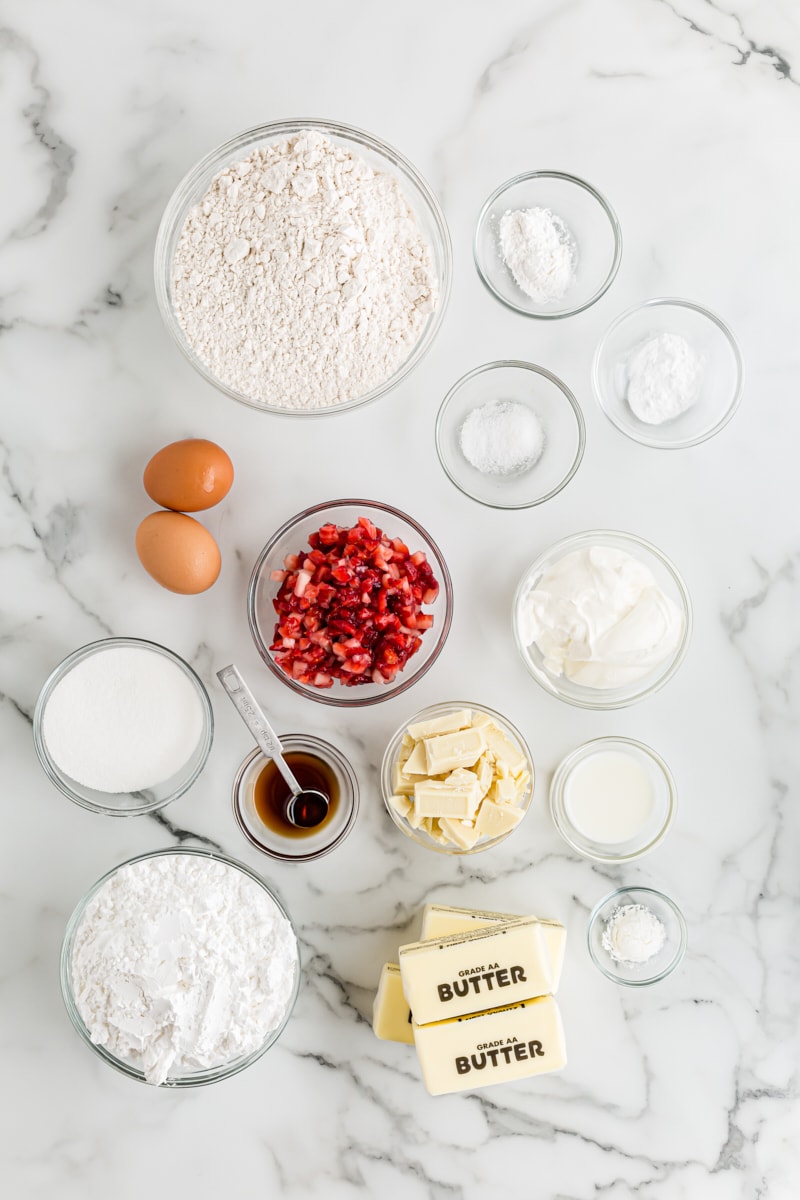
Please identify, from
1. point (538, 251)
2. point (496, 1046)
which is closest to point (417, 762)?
point (496, 1046)

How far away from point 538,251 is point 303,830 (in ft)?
4.11

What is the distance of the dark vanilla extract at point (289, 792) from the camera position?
170cm

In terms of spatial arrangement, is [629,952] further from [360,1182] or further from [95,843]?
[95,843]

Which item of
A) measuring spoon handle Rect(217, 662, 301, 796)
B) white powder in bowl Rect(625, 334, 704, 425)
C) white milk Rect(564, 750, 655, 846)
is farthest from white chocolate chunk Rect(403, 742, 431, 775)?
white powder in bowl Rect(625, 334, 704, 425)

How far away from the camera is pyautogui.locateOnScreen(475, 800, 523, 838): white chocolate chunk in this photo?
159 centimetres

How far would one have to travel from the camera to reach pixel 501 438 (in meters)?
1.65

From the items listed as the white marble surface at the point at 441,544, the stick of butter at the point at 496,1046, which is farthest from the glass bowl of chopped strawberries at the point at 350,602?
the stick of butter at the point at 496,1046

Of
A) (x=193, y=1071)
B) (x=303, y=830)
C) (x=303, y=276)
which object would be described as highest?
(x=303, y=276)

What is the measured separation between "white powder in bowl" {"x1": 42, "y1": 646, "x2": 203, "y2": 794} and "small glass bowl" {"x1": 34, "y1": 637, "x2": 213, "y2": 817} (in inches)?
0.4

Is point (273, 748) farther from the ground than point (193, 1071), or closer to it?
farther from the ground

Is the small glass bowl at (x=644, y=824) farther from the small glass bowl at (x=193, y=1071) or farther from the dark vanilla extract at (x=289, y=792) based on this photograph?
the small glass bowl at (x=193, y=1071)

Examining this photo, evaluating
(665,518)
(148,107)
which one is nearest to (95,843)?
(665,518)

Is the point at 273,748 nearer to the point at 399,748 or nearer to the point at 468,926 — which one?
the point at 399,748

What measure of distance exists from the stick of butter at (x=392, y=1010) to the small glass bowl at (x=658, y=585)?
0.65 meters
